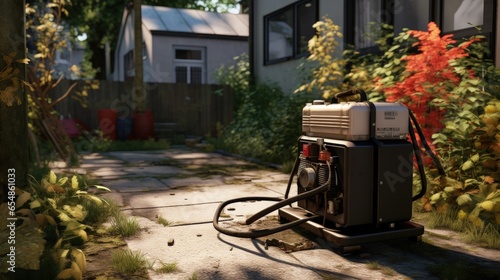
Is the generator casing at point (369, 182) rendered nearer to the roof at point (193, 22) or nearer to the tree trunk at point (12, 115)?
the tree trunk at point (12, 115)

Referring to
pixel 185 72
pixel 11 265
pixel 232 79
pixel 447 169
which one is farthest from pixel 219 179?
pixel 185 72

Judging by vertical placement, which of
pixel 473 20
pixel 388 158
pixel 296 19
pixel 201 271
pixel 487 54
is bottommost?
pixel 201 271

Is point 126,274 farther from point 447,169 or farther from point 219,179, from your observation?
point 219,179

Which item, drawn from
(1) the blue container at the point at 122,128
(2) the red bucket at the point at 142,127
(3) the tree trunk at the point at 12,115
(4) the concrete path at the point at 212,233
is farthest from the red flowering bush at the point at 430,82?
(1) the blue container at the point at 122,128

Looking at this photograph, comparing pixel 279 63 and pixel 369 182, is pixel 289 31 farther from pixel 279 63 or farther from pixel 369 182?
pixel 369 182

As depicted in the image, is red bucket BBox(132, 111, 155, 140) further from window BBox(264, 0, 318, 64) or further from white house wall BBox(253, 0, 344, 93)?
window BBox(264, 0, 318, 64)

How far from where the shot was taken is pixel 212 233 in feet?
11.9

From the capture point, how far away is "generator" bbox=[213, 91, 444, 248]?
10.0 feet

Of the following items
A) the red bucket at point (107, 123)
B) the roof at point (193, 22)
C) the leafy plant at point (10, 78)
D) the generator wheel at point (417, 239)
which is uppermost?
the roof at point (193, 22)

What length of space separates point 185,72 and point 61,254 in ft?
53.2

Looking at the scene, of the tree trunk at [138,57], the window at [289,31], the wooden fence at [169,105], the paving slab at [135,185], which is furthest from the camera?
the wooden fence at [169,105]

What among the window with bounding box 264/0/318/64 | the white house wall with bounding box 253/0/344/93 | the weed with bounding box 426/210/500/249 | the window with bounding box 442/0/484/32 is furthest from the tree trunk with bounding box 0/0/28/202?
the window with bounding box 264/0/318/64

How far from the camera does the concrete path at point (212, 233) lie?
2.79m

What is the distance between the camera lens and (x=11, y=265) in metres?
2.22
